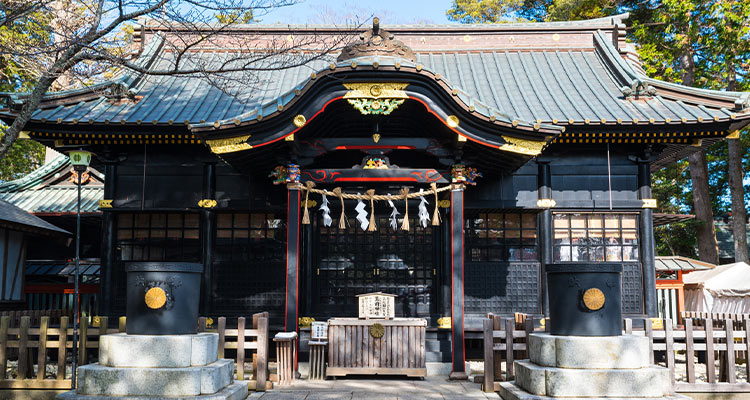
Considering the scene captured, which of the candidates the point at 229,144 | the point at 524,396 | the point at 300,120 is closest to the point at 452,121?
the point at 300,120

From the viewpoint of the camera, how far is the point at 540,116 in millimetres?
11945

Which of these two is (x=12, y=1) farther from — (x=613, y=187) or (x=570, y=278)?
(x=613, y=187)

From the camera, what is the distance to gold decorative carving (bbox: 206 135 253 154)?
9.93 metres

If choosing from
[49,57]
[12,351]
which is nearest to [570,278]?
[49,57]

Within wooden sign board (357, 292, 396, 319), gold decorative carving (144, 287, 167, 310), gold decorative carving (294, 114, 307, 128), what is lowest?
wooden sign board (357, 292, 396, 319)

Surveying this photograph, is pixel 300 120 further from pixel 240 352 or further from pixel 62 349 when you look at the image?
pixel 62 349

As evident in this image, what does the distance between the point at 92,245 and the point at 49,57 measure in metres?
8.62

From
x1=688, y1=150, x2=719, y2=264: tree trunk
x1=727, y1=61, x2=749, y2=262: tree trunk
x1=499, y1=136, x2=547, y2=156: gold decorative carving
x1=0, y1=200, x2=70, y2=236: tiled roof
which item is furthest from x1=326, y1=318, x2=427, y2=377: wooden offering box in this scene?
x1=688, y1=150, x2=719, y2=264: tree trunk

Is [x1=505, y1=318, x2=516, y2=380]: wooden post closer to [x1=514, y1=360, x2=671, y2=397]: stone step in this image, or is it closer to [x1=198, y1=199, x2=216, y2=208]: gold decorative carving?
[x1=514, y1=360, x2=671, y2=397]: stone step

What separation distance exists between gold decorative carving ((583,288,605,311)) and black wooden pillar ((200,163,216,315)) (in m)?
7.66

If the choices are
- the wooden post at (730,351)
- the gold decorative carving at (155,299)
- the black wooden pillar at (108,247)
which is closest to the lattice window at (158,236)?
the black wooden pillar at (108,247)

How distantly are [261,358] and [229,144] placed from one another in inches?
139

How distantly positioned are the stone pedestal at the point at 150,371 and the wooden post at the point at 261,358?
52.3 inches

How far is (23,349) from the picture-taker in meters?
8.64
